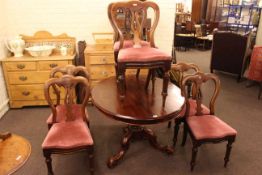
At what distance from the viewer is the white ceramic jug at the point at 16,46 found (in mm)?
3237

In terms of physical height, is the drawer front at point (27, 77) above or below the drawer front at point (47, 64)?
below

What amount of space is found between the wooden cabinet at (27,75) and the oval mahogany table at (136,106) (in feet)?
3.50

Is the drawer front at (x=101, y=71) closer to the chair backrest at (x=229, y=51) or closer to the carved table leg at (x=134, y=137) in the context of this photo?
the carved table leg at (x=134, y=137)

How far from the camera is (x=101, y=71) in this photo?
3309mm

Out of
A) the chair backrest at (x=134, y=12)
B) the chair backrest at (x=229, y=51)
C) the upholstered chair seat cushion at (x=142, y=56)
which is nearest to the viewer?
the upholstered chair seat cushion at (x=142, y=56)

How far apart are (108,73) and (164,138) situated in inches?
49.6

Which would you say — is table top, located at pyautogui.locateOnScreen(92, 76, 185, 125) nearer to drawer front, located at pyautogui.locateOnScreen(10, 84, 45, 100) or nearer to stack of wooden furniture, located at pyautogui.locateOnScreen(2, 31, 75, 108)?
stack of wooden furniture, located at pyautogui.locateOnScreen(2, 31, 75, 108)

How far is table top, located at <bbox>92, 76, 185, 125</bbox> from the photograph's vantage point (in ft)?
5.95

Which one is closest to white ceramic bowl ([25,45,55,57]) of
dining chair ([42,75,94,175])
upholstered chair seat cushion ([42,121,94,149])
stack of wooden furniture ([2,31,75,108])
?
stack of wooden furniture ([2,31,75,108])

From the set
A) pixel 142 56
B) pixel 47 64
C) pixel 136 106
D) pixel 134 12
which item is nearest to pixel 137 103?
pixel 136 106

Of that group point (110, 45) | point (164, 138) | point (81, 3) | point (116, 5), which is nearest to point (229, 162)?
point (164, 138)

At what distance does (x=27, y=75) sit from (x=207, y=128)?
8.22 ft

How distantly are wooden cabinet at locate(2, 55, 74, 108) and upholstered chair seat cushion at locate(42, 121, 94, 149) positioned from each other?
4.41ft

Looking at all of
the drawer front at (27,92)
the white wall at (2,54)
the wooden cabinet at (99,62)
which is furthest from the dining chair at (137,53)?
the white wall at (2,54)
